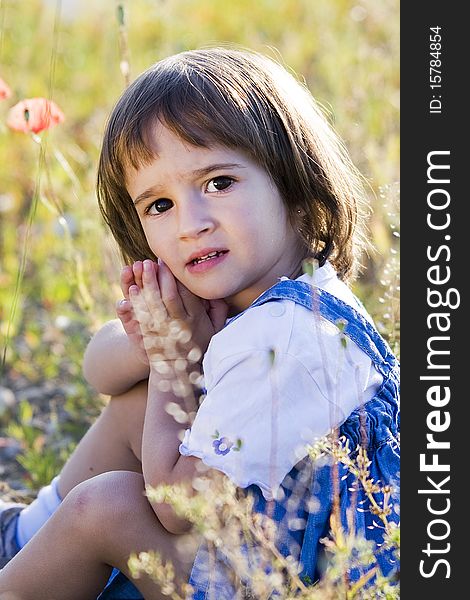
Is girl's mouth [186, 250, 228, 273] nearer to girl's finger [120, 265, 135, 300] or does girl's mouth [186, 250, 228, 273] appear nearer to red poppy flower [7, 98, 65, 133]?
girl's finger [120, 265, 135, 300]

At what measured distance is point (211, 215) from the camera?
6.31ft

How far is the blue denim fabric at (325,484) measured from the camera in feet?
5.80

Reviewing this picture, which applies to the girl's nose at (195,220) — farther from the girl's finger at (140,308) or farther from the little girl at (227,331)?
the girl's finger at (140,308)

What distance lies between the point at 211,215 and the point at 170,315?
0.74ft

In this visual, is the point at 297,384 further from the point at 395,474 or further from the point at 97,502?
the point at 97,502

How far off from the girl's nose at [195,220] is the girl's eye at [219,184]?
3 cm

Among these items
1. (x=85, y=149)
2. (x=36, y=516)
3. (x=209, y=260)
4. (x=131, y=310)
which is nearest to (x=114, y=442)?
(x=36, y=516)

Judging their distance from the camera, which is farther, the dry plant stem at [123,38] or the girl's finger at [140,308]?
the dry plant stem at [123,38]

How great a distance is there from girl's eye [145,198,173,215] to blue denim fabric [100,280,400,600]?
0.28m

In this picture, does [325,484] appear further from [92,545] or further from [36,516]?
[36,516]

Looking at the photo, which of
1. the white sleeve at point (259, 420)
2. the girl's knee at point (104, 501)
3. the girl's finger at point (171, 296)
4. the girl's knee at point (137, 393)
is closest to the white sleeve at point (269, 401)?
the white sleeve at point (259, 420)

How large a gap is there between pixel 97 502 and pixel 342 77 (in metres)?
2.74

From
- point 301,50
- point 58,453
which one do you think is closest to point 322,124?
point 58,453

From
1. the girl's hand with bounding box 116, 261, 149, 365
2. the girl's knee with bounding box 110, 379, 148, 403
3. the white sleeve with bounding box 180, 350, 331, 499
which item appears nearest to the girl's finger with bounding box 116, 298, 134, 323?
the girl's hand with bounding box 116, 261, 149, 365
